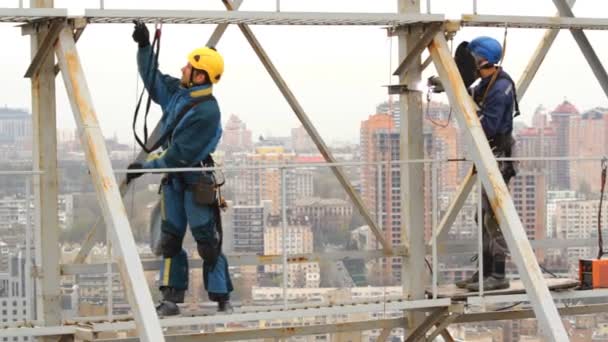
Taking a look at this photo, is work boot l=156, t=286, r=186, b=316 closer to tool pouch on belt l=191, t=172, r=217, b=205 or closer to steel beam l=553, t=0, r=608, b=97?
tool pouch on belt l=191, t=172, r=217, b=205

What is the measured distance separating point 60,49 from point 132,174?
1.16 m

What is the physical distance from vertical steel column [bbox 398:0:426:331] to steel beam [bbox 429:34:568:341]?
0.49 metres

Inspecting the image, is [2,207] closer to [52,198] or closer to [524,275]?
[52,198]

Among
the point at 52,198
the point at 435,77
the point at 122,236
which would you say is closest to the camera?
the point at 122,236

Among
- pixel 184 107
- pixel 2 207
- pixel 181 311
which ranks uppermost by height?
pixel 184 107

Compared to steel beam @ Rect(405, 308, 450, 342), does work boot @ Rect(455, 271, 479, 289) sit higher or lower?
higher

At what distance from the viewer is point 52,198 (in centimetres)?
1177

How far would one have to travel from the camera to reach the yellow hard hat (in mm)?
11859

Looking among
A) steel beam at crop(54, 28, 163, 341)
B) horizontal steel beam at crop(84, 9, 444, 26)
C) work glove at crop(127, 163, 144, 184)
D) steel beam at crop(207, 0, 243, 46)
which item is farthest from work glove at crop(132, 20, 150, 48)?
steel beam at crop(207, 0, 243, 46)

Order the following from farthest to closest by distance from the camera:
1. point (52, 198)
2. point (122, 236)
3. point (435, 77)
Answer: point (435, 77) → point (52, 198) → point (122, 236)

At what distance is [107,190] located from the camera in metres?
11.0

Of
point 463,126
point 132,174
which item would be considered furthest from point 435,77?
point 132,174

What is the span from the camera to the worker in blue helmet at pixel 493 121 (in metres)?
12.8

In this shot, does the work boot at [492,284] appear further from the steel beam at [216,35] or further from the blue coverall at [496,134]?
the steel beam at [216,35]
